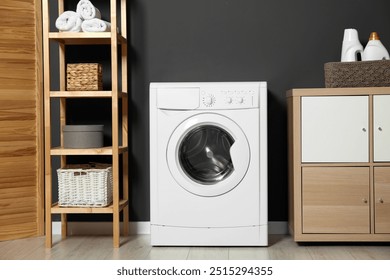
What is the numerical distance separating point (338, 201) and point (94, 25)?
1621 millimetres

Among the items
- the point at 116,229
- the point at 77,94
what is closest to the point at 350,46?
the point at 77,94

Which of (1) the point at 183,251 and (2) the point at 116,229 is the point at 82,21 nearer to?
(2) the point at 116,229

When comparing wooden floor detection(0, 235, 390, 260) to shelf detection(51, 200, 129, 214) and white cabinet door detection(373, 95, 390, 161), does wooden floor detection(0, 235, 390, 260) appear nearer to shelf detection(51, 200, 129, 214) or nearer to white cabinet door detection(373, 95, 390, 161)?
shelf detection(51, 200, 129, 214)

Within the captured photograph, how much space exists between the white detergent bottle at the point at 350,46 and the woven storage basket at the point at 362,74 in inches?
4.5

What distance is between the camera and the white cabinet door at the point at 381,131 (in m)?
3.46

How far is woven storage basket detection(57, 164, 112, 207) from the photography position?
11.7 ft

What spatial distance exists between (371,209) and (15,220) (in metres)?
2.00

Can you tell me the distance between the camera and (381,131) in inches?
136

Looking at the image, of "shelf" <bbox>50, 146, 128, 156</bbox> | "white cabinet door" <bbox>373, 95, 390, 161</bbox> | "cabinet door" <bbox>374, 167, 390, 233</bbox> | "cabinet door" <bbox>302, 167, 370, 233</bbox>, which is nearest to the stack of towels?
"shelf" <bbox>50, 146, 128, 156</bbox>

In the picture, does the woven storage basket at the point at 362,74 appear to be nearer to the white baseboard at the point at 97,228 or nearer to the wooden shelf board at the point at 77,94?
the wooden shelf board at the point at 77,94

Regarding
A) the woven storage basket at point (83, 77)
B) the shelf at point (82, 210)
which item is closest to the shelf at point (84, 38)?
the woven storage basket at point (83, 77)

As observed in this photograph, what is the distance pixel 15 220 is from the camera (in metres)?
3.76

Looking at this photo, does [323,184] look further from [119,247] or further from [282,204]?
[119,247]

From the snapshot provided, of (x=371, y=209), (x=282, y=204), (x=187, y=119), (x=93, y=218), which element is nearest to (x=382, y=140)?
(x=371, y=209)
